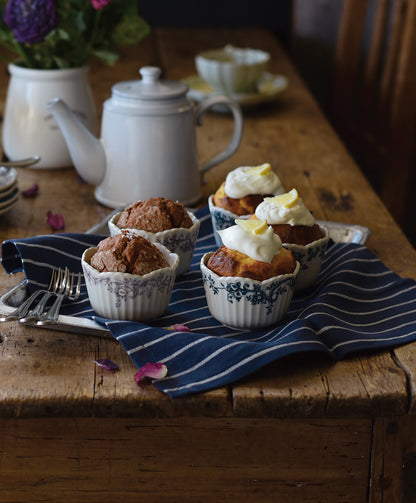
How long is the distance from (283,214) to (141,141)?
1.24 feet

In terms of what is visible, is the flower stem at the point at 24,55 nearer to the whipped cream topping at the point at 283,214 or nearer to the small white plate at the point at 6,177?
the small white plate at the point at 6,177

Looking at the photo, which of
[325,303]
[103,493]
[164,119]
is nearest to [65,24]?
[164,119]

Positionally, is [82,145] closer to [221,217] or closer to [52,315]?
[221,217]

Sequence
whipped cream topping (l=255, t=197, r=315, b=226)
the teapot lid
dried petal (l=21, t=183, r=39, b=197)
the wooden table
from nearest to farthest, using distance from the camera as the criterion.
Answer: the wooden table → whipped cream topping (l=255, t=197, r=315, b=226) → the teapot lid → dried petal (l=21, t=183, r=39, b=197)

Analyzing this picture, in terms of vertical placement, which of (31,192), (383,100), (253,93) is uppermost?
(31,192)

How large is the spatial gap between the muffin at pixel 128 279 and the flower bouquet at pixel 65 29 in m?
0.59

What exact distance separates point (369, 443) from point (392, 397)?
0.08 m

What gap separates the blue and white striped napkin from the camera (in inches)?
30.2

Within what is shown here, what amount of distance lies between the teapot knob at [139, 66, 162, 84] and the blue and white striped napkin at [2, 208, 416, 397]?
0.32m

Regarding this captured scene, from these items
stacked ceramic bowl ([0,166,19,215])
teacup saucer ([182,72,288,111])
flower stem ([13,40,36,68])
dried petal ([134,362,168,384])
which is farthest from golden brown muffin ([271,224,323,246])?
teacup saucer ([182,72,288,111])

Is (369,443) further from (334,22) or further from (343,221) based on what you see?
(334,22)

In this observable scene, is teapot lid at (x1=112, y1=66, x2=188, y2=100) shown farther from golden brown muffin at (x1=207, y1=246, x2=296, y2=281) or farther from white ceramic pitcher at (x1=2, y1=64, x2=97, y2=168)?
golden brown muffin at (x1=207, y1=246, x2=296, y2=281)

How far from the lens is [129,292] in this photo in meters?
0.82

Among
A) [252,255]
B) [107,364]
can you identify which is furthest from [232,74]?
[107,364]
